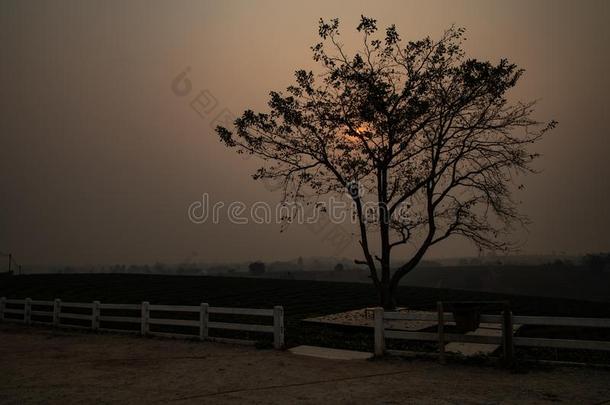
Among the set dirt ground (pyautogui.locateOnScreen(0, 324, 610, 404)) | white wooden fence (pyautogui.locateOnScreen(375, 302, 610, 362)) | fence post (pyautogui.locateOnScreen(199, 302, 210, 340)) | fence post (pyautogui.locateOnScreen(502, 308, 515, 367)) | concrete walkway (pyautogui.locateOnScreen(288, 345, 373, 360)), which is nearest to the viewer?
dirt ground (pyautogui.locateOnScreen(0, 324, 610, 404))

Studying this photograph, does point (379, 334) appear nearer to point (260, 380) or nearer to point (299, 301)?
point (260, 380)

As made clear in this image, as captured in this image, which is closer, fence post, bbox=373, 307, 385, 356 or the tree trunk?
fence post, bbox=373, 307, 385, 356

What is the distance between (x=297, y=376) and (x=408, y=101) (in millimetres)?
14933

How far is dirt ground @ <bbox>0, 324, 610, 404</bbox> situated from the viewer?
8.56 m

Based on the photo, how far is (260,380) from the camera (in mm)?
10070

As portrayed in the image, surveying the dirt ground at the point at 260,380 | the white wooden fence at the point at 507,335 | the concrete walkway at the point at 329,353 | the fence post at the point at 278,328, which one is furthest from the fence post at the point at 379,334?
the fence post at the point at 278,328

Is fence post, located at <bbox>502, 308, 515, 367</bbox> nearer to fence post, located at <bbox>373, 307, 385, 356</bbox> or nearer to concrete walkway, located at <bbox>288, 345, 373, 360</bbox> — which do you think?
fence post, located at <bbox>373, 307, 385, 356</bbox>

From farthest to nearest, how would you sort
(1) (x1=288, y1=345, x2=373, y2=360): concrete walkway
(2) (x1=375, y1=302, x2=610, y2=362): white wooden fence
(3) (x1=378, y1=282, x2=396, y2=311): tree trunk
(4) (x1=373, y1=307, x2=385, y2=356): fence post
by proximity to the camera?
(3) (x1=378, y1=282, x2=396, y2=311): tree trunk < (1) (x1=288, y1=345, x2=373, y2=360): concrete walkway < (4) (x1=373, y1=307, x2=385, y2=356): fence post < (2) (x1=375, y1=302, x2=610, y2=362): white wooden fence

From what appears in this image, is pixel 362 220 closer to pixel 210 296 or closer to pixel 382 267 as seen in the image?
pixel 382 267

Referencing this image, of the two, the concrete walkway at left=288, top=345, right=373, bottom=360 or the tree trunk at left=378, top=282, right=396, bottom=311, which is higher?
the tree trunk at left=378, top=282, right=396, bottom=311

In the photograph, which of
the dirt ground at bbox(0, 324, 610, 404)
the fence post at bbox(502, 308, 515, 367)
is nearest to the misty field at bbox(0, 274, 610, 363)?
the dirt ground at bbox(0, 324, 610, 404)

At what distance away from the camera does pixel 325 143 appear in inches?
910

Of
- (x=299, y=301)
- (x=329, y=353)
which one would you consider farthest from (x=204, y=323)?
(x=299, y=301)

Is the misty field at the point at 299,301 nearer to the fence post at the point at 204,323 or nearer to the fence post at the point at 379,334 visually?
the fence post at the point at 379,334
